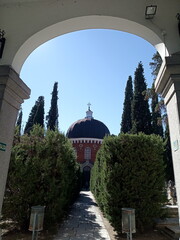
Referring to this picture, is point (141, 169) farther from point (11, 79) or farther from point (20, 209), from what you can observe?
point (11, 79)

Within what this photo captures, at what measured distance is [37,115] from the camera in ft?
96.4

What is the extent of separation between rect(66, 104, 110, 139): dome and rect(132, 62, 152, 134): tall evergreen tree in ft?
47.2

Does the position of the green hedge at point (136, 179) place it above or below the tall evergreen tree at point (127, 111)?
below

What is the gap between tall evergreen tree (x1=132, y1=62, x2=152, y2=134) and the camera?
70.4ft

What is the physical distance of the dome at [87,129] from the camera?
3534 centimetres

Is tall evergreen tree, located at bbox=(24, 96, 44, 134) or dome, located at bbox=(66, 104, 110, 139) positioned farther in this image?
dome, located at bbox=(66, 104, 110, 139)

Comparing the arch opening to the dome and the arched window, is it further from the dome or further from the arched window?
the arched window

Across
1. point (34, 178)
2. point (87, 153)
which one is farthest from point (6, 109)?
point (87, 153)

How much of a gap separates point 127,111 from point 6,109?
1000 inches

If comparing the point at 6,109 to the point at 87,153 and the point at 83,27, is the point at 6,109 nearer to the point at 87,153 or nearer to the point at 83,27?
the point at 83,27

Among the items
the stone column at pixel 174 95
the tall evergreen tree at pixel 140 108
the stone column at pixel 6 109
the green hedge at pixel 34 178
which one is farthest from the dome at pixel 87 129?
the stone column at pixel 174 95

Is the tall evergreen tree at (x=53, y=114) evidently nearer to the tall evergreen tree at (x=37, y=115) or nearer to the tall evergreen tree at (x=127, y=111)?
the tall evergreen tree at (x=37, y=115)

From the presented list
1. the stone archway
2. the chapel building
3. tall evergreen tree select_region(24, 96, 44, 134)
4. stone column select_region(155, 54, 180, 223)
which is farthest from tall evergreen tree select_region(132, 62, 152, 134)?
stone column select_region(155, 54, 180, 223)

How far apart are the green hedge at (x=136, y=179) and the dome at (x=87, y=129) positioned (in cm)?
2920
